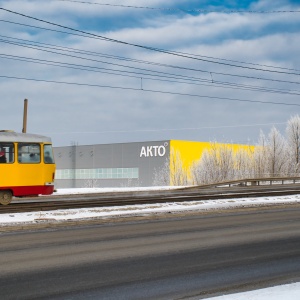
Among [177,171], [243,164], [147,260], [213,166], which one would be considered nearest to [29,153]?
[147,260]

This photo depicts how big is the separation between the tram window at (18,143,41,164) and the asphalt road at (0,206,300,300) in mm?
7685

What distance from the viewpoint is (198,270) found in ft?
26.9

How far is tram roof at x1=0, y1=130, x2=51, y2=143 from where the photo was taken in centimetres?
2014

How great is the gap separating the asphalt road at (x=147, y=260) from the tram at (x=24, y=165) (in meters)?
7.26

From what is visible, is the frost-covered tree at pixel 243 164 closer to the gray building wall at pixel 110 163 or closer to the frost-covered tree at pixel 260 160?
the frost-covered tree at pixel 260 160

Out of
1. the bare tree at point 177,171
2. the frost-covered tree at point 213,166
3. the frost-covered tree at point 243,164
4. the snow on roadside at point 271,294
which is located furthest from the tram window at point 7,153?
the frost-covered tree at point 243,164

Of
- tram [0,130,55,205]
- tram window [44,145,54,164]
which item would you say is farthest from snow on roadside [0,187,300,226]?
tram window [44,145,54,164]

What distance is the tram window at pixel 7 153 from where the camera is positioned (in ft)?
66.2

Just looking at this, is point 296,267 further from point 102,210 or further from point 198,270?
point 102,210

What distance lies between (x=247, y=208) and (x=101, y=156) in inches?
2450

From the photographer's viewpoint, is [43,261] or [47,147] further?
[47,147]

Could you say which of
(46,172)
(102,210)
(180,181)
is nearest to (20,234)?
(102,210)

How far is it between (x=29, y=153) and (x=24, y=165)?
0.66 meters

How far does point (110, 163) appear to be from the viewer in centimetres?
7981
